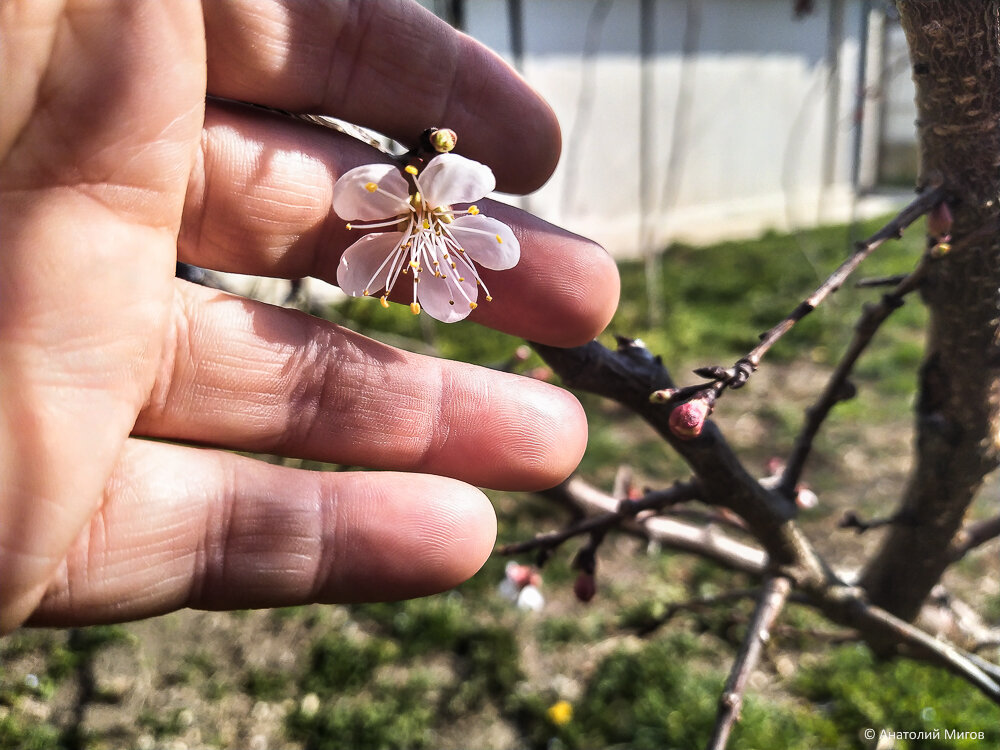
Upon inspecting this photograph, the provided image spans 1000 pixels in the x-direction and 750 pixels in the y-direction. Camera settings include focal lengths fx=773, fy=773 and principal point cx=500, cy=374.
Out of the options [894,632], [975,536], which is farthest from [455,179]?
[975,536]

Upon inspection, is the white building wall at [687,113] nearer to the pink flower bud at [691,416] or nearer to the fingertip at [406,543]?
the fingertip at [406,543]

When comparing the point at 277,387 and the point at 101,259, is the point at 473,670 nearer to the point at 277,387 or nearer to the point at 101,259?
the point at 277,387

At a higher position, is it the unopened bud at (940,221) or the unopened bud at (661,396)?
the unopened bud at (940,221)

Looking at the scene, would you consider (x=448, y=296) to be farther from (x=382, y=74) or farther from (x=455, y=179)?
(x=382, y=74)

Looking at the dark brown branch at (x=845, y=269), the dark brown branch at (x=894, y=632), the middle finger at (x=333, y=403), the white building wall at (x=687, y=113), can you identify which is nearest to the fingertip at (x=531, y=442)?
the middle finger at (x=333, y=403)

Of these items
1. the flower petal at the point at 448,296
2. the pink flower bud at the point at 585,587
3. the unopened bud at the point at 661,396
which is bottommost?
the pink flower bud at the point at 585,587

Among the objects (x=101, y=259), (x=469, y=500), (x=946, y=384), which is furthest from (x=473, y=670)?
(x=101, y=259)

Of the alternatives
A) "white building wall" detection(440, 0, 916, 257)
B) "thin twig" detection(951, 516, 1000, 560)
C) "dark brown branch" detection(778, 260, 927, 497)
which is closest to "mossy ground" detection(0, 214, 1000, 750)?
"thin twig" detection(951, 516, 1000, 560)
